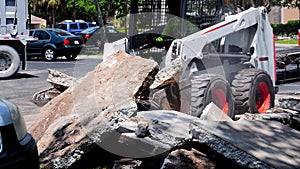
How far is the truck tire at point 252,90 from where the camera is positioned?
26.0 ft

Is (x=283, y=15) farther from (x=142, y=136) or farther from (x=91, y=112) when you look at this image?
(x=142, y=136)

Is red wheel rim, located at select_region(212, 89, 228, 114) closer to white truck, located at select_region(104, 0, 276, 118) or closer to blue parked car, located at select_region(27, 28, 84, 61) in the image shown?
white truck, located at select_region(104, 0, 276, 118)

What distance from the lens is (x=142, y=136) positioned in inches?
226

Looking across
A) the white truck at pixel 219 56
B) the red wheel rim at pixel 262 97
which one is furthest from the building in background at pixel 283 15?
the red wheel rim at pixel 262 97

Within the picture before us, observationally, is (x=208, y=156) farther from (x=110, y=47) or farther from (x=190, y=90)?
(x=110, y=47)

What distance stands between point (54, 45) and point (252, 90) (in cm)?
1699

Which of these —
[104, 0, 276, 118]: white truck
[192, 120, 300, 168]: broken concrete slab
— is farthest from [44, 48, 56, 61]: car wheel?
[192, 120, 300, 168]: broken concrete slab

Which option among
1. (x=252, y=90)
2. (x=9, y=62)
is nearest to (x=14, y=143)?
(x=252, y=90)

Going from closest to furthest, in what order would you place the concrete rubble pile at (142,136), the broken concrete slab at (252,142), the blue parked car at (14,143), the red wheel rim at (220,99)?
the blue parked car at (14,143) < the broken concrete slab at (252,142) < the concrete rubble pile at (142,136) < the red wheel rim at (220,99)

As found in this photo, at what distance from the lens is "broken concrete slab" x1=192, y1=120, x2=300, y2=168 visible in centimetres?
493

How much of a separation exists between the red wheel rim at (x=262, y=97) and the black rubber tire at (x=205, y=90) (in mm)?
954

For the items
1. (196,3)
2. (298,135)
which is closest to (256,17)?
(196,3)

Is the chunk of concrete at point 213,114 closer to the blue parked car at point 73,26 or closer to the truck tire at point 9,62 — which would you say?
the truck tire at point 9,62

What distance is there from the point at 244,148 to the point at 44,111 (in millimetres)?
3340
